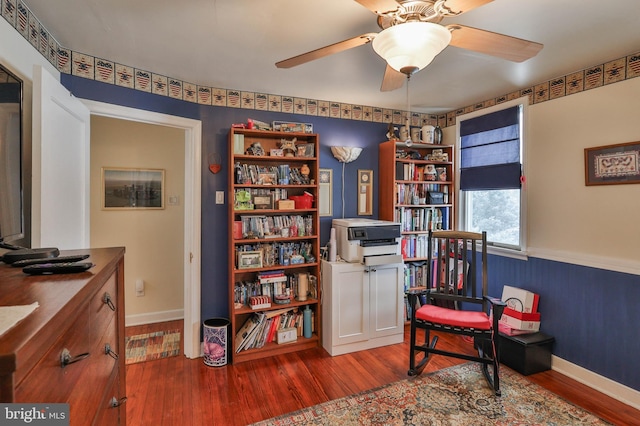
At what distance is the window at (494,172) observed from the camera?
9.86ft

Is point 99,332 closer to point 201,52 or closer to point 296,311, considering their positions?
point 201,52

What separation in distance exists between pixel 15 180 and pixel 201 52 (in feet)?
4.53

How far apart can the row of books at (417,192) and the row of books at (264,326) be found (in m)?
1.64

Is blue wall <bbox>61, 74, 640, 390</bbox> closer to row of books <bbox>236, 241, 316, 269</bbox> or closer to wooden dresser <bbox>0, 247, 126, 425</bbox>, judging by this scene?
row of books <bbox>236, 241, 316, 269</bbox>

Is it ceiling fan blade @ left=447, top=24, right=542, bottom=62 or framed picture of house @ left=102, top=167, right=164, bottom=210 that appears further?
framed picture of house @ left=102, top=167, right=164, bottom=210

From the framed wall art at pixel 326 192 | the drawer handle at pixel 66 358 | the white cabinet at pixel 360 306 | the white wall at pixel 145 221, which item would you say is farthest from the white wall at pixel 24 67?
the framed wall art at pixel 326 192

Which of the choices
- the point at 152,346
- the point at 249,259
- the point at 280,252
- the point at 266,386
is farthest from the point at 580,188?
the point at 152,346

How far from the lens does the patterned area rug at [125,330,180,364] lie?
2.88 meters

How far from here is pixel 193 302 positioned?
9.39 feet

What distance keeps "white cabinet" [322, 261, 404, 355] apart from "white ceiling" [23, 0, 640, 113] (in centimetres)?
169

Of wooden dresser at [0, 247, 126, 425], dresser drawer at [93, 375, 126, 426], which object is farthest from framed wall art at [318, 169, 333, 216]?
dresser drawer at [93, 375, 126, 426]

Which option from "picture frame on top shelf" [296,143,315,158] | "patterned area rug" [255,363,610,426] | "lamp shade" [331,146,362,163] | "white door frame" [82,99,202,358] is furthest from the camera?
"lamp shade" [331,146,362,163]

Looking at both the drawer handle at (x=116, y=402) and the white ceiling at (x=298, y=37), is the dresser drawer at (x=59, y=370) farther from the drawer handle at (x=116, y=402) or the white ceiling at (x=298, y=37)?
the white ceiling at (x=298, y=37)

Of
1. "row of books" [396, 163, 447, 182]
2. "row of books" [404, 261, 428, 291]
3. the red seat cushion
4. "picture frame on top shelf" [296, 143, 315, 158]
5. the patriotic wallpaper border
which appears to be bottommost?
the red seat cushion
